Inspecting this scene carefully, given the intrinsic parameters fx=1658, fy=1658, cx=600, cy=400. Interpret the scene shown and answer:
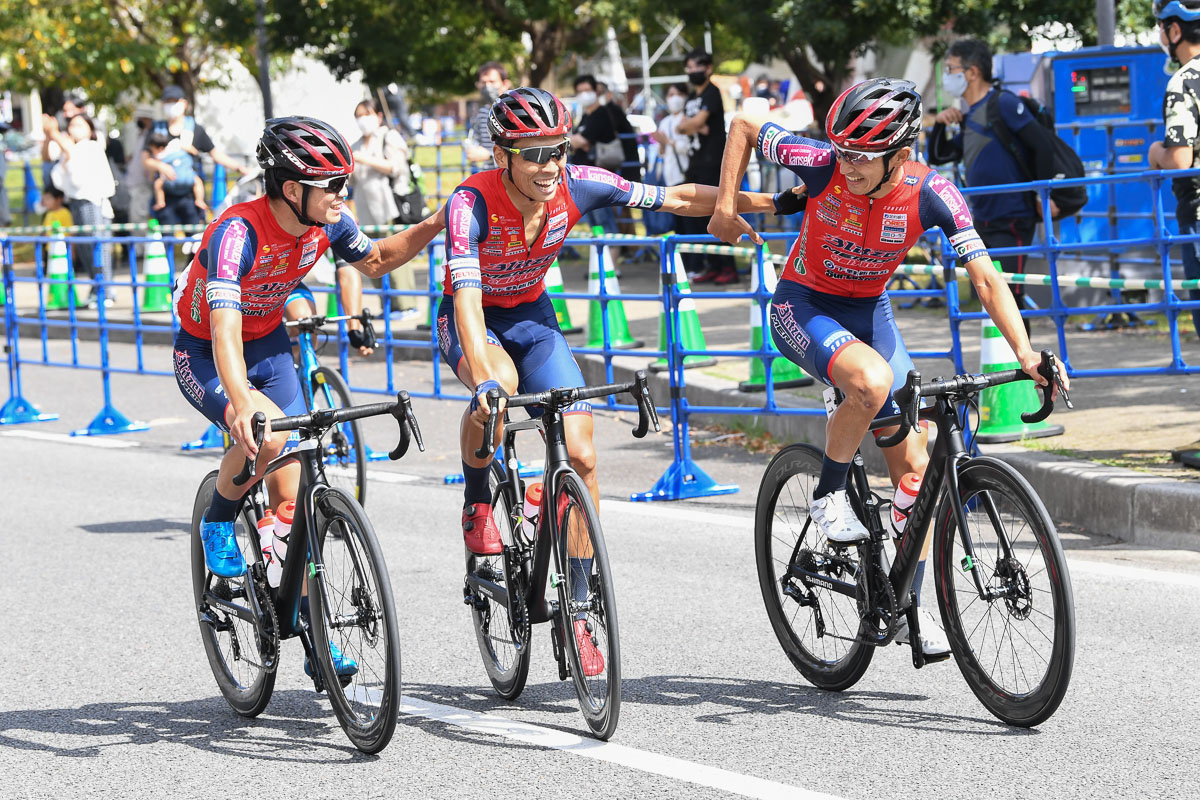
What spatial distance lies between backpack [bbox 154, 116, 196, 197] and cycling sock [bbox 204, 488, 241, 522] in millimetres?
13832

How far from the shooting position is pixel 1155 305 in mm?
8711

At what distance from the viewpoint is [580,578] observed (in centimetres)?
526

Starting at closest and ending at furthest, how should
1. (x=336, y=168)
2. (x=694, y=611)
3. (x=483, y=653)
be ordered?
(x=336, y=168), (x=483, y=653), (x=694, y=611)

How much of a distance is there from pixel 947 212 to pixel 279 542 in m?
2.57

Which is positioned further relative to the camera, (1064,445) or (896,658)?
(1064,445)

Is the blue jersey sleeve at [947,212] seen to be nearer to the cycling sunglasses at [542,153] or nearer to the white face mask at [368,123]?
the cycling sunglasses at [542,153]

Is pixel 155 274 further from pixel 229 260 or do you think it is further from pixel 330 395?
pixel 229 260

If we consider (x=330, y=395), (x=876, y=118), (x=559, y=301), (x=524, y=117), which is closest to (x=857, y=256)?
(x=876, y=118)

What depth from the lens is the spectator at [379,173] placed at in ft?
52.2

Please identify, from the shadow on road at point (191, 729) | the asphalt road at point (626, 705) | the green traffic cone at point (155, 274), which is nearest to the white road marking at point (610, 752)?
the asphalt road at point (626, 705)

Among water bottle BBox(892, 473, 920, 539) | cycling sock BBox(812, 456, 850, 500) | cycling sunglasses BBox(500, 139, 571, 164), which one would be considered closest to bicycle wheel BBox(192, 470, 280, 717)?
Result: cycling sunglasses BBox(500, 139, 571, 164)

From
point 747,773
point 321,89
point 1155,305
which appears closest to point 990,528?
point 747,773

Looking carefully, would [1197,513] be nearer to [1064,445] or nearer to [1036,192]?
[1064,445]

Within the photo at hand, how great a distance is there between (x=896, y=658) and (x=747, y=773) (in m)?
1.46
